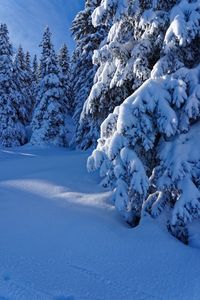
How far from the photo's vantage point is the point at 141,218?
295 inches

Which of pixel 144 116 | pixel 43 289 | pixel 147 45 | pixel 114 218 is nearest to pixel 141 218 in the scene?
pixel 114 218

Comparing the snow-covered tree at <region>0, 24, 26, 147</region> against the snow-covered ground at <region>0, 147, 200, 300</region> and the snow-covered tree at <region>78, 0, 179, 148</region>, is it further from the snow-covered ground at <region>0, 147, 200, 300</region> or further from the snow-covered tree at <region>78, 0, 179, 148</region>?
the snow-covered tree at <region>78, 0, 179, 148</region>

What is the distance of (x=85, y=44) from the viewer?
28.8 meters

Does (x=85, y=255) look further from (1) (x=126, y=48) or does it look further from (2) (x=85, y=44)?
(2) (x=85, y=44)

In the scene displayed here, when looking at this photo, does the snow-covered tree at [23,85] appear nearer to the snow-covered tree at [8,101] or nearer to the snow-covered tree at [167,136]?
the snow-covered tree at [8,101]

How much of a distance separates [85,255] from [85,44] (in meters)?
24.9

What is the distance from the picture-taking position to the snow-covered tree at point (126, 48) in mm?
7848

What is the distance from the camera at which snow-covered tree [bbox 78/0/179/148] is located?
785 cm

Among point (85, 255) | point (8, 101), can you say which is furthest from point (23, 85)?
point (85, 255)

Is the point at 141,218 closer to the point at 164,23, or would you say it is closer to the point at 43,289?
the point at 43,289

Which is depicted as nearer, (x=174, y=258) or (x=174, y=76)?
(x=174, y=258)

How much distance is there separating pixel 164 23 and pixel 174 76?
1272 millimetres

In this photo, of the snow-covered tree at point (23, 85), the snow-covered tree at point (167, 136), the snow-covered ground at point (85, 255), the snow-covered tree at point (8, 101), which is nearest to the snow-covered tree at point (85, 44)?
the snow-covered tree at point (8, 101)

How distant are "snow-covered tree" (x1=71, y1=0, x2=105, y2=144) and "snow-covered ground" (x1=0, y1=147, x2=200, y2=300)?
19.7m
